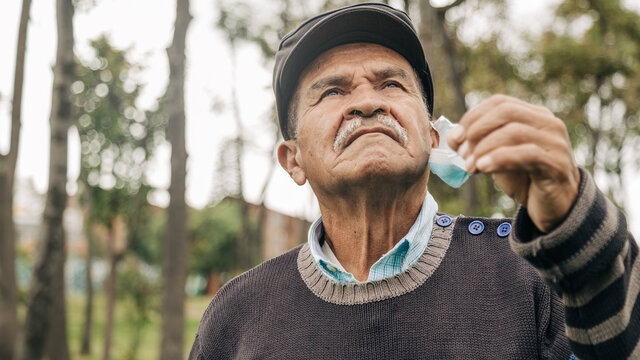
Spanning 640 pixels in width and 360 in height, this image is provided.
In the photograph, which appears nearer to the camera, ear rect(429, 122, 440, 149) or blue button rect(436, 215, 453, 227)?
blue button rect(436, 215, 453, 227)

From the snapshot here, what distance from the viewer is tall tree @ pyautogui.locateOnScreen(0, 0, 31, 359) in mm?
8422

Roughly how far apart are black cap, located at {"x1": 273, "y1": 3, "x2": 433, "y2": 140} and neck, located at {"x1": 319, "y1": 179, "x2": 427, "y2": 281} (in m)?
0.56

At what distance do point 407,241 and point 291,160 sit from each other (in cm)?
75

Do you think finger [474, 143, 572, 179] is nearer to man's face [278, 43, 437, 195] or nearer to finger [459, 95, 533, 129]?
finger [459, 95, 533, 129]

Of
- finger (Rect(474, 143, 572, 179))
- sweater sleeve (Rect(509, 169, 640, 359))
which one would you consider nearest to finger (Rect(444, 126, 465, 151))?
finger (Rect(474, 143, 572, 179))

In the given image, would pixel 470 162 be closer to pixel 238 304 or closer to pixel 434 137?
pixel 434 137

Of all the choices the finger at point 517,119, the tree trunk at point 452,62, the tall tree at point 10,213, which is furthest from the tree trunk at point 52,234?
the finger at point 517,119

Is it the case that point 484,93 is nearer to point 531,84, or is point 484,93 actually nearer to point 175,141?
point 531,84

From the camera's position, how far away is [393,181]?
2176mm

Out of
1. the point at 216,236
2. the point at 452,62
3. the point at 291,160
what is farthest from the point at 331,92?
the point at 216,236

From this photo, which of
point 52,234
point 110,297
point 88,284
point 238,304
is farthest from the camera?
point 88,284

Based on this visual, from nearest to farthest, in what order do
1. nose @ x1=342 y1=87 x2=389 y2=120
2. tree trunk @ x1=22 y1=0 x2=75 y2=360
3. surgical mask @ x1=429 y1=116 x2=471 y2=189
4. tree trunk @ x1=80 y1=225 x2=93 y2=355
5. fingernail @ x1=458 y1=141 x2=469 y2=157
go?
fingernail @ x1=458 y1=141 x2=469 y2=157 → surgical mask @ x1=429 y1=116 x2=471 y2=189 → nose @ x1=342 y1=87 x2=389 y2=120 → tree trunk @ x1=22 y1=0 x2=75 y2=360 → tree trunk @ x1=80 y1=225 x2=93 y2=355

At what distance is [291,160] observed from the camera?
2.70 meters

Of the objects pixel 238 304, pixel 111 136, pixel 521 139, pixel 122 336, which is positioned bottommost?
pixel 122 336
